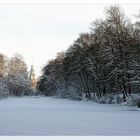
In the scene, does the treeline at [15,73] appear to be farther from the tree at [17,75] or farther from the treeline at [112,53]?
the treeline at [112,53]

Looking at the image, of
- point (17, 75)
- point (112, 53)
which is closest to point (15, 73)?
point (17, 75)

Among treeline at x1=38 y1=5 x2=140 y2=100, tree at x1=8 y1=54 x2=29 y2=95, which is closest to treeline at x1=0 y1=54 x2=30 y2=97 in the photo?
tree at x1=8 y1=54 x2=29 y2=95

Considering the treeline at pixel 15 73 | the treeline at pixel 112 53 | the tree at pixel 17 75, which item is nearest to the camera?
the treeline at pixel 112 53

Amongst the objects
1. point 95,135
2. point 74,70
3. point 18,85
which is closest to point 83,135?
point 95,135

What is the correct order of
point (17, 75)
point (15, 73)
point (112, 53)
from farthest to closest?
point (15, 73)
point (17, 75)
point (112, 53)

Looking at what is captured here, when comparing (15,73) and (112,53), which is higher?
(15,73)

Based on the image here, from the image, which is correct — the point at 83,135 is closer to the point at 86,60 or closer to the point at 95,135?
the point at 95,135

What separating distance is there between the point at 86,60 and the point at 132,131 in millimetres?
43500

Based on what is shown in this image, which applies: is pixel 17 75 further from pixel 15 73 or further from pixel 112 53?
pixel 112 53

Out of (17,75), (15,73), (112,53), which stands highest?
(15,73)

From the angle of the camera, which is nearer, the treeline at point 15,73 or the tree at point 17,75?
the treeline at point 15,73

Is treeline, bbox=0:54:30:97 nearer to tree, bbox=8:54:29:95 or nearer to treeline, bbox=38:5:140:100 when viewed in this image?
tree, bbox=8:54:29:95

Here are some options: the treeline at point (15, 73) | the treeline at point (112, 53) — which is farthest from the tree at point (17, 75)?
the treeline at point (112, 53)

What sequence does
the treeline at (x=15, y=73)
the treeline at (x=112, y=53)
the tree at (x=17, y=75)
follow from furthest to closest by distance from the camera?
1. the tree at (x=17, y=75)
2. the treeline at (x=15, y=73)
3. the treeline at (x=112, y=53)
